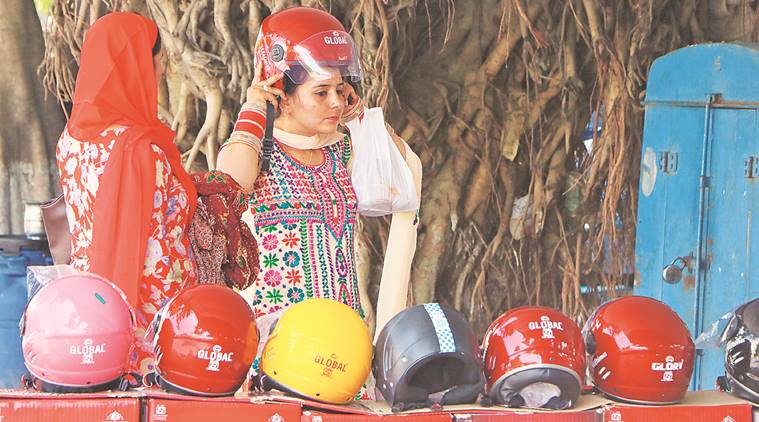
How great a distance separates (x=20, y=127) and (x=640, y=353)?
3.70m

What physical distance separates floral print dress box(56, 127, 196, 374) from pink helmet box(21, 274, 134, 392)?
0.32m

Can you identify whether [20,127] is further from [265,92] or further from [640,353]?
[640,353]

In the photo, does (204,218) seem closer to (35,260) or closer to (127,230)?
(127,230)

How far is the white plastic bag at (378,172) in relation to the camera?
2.87 meters

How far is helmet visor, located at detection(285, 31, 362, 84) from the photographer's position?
8.94 ft

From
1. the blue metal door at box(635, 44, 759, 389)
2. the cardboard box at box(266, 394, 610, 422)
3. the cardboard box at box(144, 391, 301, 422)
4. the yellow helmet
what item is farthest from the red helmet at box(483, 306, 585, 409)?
the blue metal door at box(635, 44, 759, 389)

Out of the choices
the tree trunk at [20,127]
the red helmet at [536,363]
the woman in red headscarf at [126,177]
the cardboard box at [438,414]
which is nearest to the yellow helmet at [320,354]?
the cardboard box at [438,414]

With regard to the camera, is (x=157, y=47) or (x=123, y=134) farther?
(x=157, y=47)

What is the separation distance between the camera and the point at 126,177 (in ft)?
7.82

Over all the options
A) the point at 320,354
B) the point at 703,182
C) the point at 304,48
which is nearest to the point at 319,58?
the point at 304,48

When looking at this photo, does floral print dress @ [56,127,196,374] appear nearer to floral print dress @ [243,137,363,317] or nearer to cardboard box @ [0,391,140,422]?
floral print dress @ [243,137,363,317]

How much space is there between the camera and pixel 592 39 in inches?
173

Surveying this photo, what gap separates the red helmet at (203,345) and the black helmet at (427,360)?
0.27 meters

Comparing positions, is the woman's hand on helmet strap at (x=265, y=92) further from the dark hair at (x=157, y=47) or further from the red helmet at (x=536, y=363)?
the red helmet at (x=536, y=363)
